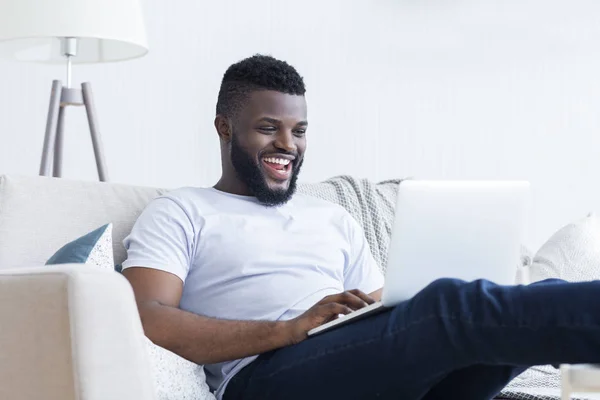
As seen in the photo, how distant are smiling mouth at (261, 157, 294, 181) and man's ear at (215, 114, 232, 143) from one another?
0.38 feet

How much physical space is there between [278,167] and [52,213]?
19.2 inches

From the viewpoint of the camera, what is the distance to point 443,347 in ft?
4.37

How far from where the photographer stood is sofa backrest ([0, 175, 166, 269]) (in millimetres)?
1763

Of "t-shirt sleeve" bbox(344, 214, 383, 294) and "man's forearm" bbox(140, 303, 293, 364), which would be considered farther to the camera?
"t-shirt sleeve" bbox(344, 214, 383, 294)

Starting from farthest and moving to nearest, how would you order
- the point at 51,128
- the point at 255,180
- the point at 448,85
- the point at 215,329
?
the point at 448,85 < the point at 51,128 < the point at 255,180 < the point at 215,329

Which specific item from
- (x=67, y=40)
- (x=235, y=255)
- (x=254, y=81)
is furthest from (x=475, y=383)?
(x=67, y=40)

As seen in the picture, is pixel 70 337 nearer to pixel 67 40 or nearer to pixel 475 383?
pixel 475 383

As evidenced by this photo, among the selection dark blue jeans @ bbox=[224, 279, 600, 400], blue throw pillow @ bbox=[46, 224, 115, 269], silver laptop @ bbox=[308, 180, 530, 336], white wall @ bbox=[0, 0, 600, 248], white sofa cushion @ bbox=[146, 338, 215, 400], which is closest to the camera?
dark blue jeans @ bbox=[224, 279, 600, 400]

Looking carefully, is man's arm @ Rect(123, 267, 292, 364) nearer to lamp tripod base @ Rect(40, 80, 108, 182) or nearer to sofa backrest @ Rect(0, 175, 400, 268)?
sofa backrest @ Rect(0, 175, 400, 268)

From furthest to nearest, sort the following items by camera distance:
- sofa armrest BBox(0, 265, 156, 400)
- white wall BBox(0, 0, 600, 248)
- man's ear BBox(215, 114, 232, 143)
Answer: white wall BBox(0, 0, 600, 248)
man's ear BBox(215, 114, 232, 143)
sofa armrest BBox(0, 265, 156, 400)

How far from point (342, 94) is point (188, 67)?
22.2 inches

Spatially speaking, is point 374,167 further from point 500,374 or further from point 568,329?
point 568,329

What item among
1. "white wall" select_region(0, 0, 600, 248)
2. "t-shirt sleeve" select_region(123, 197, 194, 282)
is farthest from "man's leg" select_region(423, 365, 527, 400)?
"white wall" select_region(0, 0, 600, 248)

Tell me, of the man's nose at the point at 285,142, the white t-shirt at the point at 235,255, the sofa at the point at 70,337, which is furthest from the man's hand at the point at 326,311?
the man's nose at the point at 285,142
